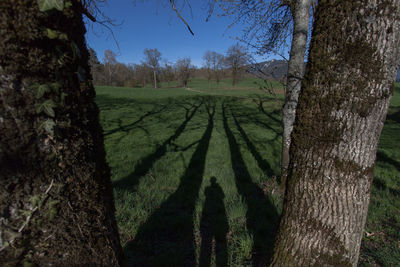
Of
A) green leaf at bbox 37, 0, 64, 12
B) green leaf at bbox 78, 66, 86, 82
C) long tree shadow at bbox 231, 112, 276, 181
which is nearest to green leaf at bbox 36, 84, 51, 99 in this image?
green leaf at bbox 78, 66, 86, 82

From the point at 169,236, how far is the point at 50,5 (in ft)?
9.71

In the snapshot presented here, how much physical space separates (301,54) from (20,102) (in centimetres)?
402

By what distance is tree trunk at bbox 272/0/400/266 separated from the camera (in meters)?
1.22

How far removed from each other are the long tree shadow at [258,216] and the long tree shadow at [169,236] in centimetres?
88

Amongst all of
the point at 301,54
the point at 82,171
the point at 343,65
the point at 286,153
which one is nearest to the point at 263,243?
the point at 286,153

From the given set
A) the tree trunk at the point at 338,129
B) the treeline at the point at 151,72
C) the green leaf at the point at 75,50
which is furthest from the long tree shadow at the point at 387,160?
the treeline at the point at 151,72

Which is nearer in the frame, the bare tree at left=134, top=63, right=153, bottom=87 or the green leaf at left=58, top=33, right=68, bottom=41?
the green leaf at left=58, top=33, right=68, bottom=41

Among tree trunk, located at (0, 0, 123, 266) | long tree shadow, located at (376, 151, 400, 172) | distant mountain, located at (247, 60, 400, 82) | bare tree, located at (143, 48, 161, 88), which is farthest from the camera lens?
bare tree, located at (143, 48, 161, 88)

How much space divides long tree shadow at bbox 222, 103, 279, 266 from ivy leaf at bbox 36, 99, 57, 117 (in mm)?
2086

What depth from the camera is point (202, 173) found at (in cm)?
496

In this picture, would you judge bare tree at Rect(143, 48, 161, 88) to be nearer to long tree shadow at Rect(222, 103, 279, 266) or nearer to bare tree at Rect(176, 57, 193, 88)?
bare tree at Rect(176, 57, 193, 88)

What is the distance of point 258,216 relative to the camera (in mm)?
3318

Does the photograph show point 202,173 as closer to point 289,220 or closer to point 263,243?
point 263,243

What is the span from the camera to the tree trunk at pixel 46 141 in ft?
2.37
